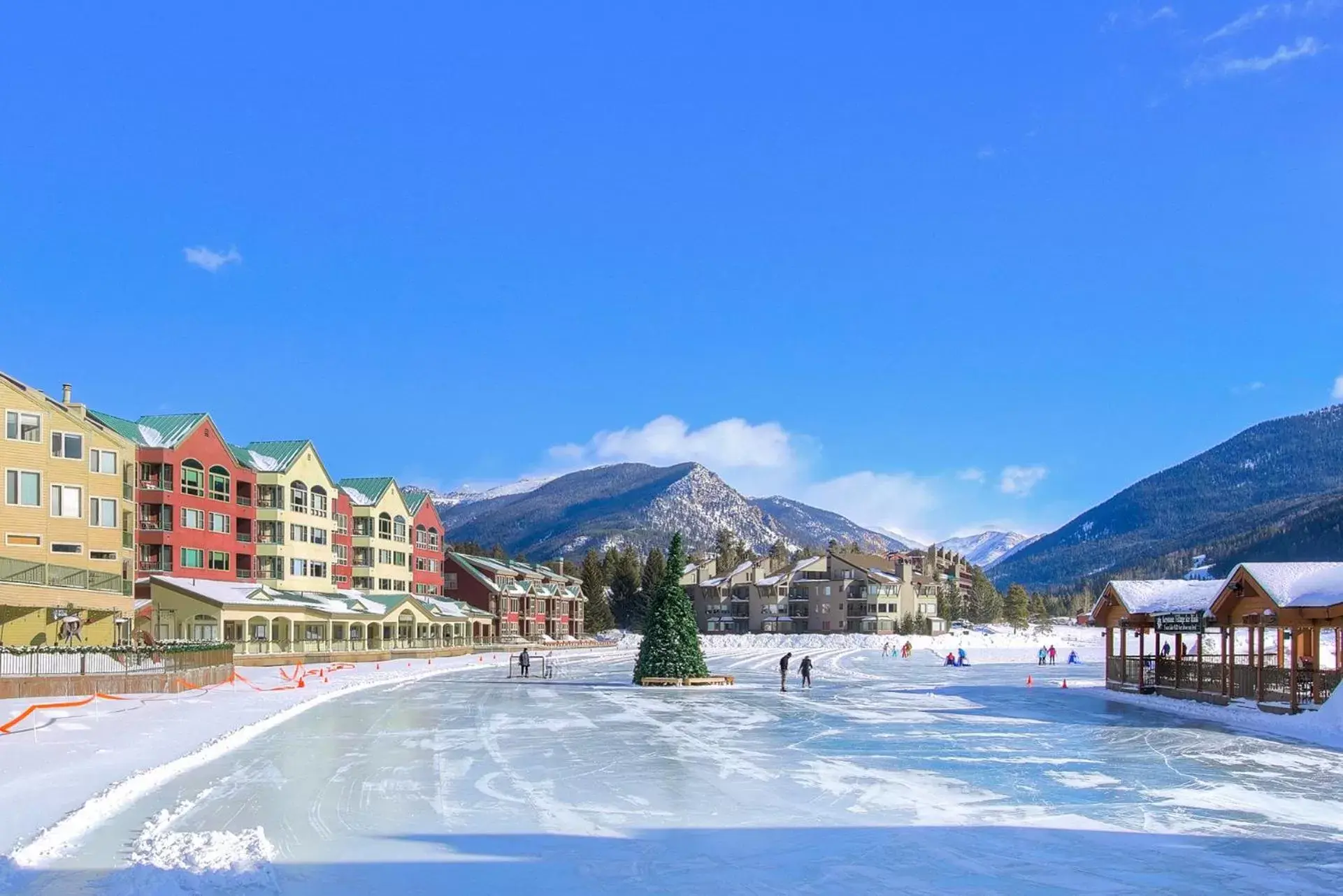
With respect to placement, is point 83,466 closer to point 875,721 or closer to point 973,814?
point 875,721

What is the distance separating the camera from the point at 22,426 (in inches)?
1855

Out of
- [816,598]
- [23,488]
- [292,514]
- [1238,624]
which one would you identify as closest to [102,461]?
[23,488]

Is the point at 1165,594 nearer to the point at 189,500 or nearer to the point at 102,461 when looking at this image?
the point at 102,461

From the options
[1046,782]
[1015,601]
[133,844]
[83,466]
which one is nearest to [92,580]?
[83,466]

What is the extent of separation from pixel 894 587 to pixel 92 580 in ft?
Answer: 354

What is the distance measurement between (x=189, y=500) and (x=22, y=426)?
56.7 feet

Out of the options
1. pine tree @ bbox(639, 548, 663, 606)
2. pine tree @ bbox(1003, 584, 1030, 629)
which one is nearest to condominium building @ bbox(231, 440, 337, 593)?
pine tree @ bbox(639, 548, 663, 606)

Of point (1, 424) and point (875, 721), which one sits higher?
point (1, 424)

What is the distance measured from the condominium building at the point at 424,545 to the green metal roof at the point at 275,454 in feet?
54.8

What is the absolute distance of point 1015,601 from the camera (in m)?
167

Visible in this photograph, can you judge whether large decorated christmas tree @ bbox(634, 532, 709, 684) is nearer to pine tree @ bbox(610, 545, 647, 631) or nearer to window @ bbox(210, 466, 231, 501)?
window @ bbox(210, 466, 231, 501)

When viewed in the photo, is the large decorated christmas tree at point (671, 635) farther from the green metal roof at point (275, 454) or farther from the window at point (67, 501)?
the green metal roof at point (275, 454)

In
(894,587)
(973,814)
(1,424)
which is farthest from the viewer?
(894,587)

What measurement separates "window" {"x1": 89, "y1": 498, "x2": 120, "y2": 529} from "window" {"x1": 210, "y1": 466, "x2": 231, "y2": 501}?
15.7 m
